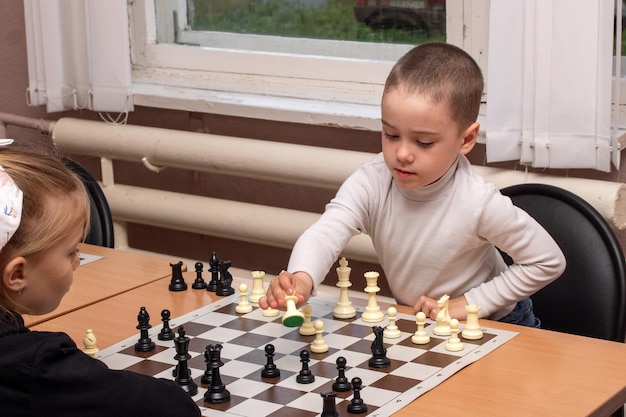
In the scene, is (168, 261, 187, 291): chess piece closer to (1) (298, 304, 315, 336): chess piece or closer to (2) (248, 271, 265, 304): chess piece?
(2) (248, 271, 265, 304): chess piece

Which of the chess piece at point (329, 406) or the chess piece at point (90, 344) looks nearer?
the chess piece at point (329, 406)

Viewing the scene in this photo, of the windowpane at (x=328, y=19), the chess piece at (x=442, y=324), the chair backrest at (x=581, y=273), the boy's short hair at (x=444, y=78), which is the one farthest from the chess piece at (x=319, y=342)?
the windowpane at (x=328, y=19)

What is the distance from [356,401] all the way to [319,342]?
0.99 ft

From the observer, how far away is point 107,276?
2.37 metres

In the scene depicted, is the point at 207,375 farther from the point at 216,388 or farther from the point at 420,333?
the point at 420,333

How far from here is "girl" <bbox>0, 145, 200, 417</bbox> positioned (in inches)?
56.2

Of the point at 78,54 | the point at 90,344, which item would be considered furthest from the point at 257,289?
the point at 78,54

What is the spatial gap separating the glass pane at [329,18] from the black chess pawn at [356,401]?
1784 mm

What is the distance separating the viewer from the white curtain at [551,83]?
2.57 m

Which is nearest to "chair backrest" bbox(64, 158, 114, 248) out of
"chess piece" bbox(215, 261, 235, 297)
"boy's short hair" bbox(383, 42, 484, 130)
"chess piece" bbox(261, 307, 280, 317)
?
"chess piece" bbox(215, 261, 235, 297)

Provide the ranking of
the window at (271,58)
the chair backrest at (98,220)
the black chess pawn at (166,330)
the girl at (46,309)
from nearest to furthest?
the girl at (46,309) → the black chess pawn at (166,330) → the chair backrest at (98,220) → the window at (271,58)

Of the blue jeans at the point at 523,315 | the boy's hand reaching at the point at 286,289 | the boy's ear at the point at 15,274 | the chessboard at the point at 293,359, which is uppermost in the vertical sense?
the boy's ear at the point at 15,274

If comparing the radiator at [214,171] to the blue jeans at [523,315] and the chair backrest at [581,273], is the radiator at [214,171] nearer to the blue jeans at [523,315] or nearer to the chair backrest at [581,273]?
the chair backrest at [581,273]

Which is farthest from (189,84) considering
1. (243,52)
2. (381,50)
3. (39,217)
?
(39,217)
